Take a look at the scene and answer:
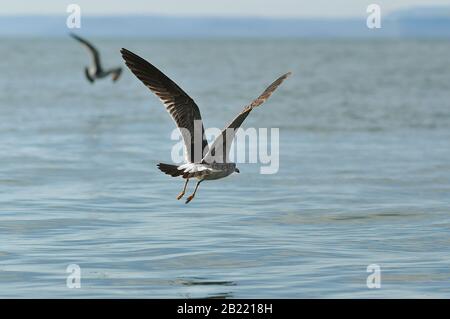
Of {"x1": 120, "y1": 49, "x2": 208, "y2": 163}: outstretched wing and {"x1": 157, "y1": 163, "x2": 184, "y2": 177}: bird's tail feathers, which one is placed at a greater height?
{"x1": 120, "y1": 49, "x2": 208, "y2": 163}: outstretched wing

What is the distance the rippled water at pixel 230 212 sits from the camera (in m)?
9.16

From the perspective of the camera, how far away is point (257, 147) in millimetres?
19609

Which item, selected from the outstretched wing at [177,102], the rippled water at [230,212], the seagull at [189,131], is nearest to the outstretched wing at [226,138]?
the seagull at [189,131]

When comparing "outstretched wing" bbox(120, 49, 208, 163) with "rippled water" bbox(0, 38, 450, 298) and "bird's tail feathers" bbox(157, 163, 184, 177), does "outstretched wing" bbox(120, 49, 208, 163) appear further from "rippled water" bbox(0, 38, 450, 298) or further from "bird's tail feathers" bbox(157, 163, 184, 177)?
"rippled water" bbox(0, 38, 450, 298)

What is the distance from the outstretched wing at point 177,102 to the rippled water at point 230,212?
1.02m

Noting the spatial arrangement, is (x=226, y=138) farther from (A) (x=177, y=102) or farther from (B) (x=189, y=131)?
(A) (x=177, y=102)

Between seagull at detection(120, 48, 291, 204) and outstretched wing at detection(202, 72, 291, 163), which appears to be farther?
seagull at detection(120, 48, 291, 204)

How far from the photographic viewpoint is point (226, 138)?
10148 millimetres

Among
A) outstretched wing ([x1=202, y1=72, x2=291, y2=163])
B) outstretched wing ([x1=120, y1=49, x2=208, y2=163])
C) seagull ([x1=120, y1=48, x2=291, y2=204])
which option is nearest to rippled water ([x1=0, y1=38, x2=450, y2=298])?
seagull ([x1=120, y1=48, x2=291, y2=204])

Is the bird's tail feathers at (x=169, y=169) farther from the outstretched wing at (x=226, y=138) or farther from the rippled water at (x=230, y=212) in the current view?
the rippled water at (x=230, y=212)

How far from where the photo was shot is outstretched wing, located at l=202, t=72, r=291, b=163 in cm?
979

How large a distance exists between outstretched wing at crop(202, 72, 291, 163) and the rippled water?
0.86 metres

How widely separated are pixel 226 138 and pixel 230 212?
2.60m
